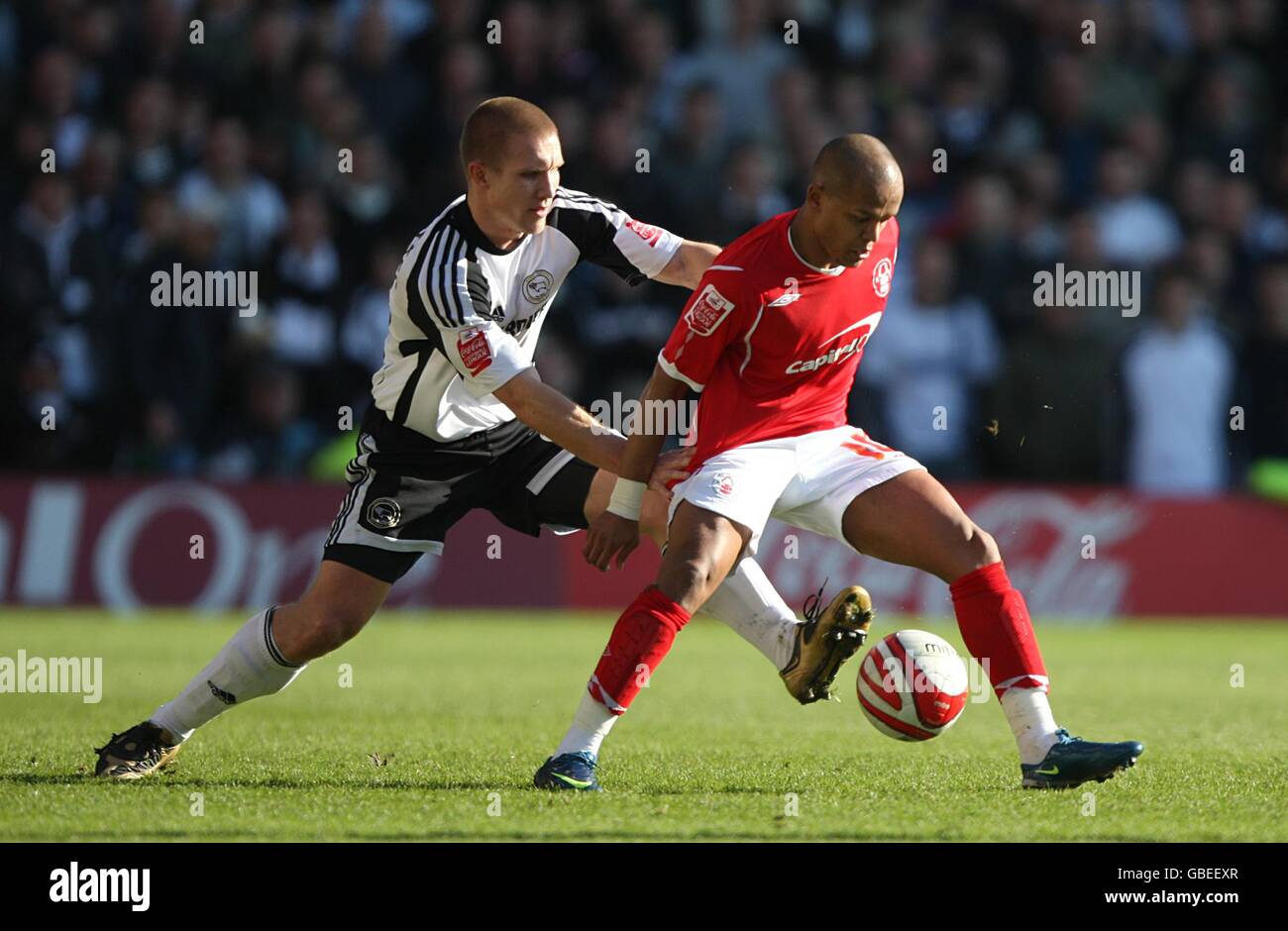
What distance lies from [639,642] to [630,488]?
51 cm

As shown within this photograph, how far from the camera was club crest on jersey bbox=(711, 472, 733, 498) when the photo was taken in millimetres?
5805

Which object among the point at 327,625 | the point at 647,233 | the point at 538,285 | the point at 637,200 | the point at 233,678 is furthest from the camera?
the point at 637,200

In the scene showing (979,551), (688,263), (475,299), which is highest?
(688,263)

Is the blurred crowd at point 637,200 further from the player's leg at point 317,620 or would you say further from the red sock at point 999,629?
the red sock at point 999,629

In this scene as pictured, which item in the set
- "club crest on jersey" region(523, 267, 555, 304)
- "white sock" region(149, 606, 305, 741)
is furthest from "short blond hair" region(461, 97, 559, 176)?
"white sock" region(149, 606, 305, 741)

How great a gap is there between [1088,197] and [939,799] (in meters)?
10.2

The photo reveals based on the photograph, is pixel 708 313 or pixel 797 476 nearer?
pixel 708 313

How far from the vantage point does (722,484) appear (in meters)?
5.82

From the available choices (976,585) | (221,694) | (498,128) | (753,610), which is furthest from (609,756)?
(498,128)

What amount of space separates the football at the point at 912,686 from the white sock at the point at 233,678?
1953 millimetres

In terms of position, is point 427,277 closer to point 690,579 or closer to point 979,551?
point 690,579

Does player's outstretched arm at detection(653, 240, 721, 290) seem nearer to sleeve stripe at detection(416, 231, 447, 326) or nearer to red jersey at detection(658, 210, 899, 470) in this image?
red jersey at detection(658, 210, 899, 470)

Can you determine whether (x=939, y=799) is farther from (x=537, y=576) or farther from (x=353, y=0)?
(x=353, y=0)

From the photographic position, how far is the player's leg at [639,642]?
18.4 ft
